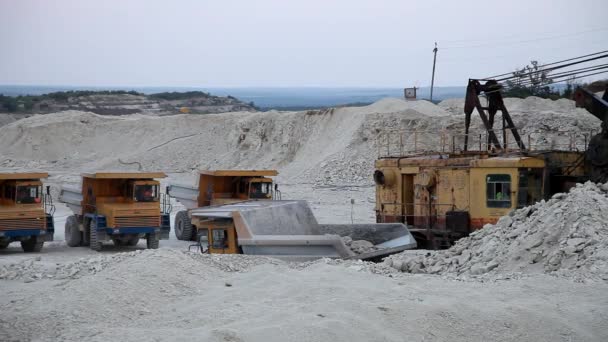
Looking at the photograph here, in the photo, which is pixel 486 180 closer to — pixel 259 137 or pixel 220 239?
pixel 220 239

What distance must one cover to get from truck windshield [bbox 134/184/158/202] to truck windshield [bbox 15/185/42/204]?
240cm

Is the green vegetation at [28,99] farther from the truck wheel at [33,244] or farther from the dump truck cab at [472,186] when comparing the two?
the dump truck cab at [472,186]

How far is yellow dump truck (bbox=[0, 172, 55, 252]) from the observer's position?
22.4m

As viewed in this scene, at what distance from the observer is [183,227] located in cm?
2569

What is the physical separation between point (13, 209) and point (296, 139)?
1082 inches

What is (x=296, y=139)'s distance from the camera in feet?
161

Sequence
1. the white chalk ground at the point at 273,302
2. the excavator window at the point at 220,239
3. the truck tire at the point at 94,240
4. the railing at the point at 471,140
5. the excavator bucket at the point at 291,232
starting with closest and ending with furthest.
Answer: the white chalk ground at the point at 273,302 → the excavator bucket at the point at 291,232 → the excavator window at the point at 220,239 → the truck tire at the point at 94,240 → the railing at the point at 471,140

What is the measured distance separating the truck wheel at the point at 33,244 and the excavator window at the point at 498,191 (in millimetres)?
11140

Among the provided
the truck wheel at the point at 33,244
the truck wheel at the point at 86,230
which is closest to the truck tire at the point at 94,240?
the truck wheel at the point at 86,230

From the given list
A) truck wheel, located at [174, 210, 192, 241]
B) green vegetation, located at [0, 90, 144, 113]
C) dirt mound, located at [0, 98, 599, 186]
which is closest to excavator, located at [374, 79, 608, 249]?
truck wheel, located at [174, 210, 192, 241]

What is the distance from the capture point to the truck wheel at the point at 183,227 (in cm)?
2551

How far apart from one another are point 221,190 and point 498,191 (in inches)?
388

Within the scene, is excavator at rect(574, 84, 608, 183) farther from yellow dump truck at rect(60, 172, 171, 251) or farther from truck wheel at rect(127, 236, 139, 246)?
truck wheel at rect(127, 236, 139, 246)

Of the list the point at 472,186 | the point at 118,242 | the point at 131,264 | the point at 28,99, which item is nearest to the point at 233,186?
the point at 118,242
